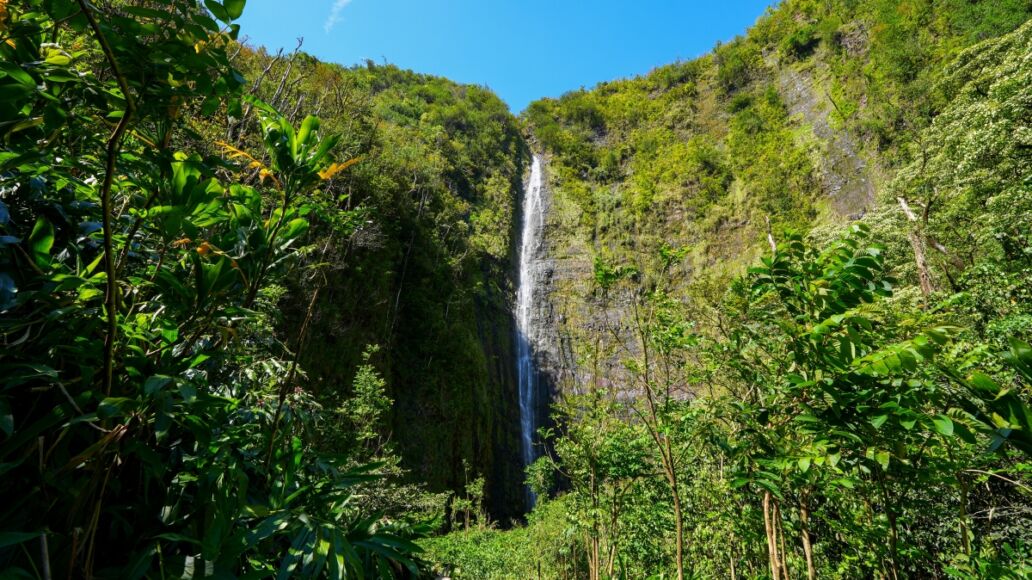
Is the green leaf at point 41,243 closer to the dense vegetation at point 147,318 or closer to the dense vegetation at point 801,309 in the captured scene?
the dense vegetation at point 147,318

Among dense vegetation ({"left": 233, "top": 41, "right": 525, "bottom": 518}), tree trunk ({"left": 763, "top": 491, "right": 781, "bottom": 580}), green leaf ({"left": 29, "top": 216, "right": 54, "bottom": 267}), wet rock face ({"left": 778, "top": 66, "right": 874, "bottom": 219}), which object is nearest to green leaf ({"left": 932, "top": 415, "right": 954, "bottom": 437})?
tree trunk ({"left": 763, "top": 491, "right": 781, "bottom": 580})

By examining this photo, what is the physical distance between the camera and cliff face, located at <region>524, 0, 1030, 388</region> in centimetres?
1672

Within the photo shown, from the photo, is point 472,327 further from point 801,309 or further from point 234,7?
point 234,7

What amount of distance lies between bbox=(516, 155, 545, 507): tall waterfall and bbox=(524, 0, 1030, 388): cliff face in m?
1.07

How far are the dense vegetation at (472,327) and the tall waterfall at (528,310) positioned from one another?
98 cm

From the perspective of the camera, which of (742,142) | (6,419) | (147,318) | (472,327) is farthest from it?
(742,142)

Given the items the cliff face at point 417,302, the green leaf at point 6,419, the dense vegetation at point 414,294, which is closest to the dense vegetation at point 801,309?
the green leaf at point 6,419

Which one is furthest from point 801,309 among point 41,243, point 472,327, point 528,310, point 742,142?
point 742,142

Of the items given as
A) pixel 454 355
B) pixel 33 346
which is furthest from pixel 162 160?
pixel 454 355

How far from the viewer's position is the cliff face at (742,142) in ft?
54.9

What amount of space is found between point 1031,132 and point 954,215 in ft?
7.47

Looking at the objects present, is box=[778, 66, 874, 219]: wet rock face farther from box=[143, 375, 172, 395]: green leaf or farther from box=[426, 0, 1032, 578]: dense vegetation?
box=[143, 375, 172, 395]: green leaf

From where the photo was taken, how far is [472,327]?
723 inches

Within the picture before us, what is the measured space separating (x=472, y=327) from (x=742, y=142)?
20.1 meters
